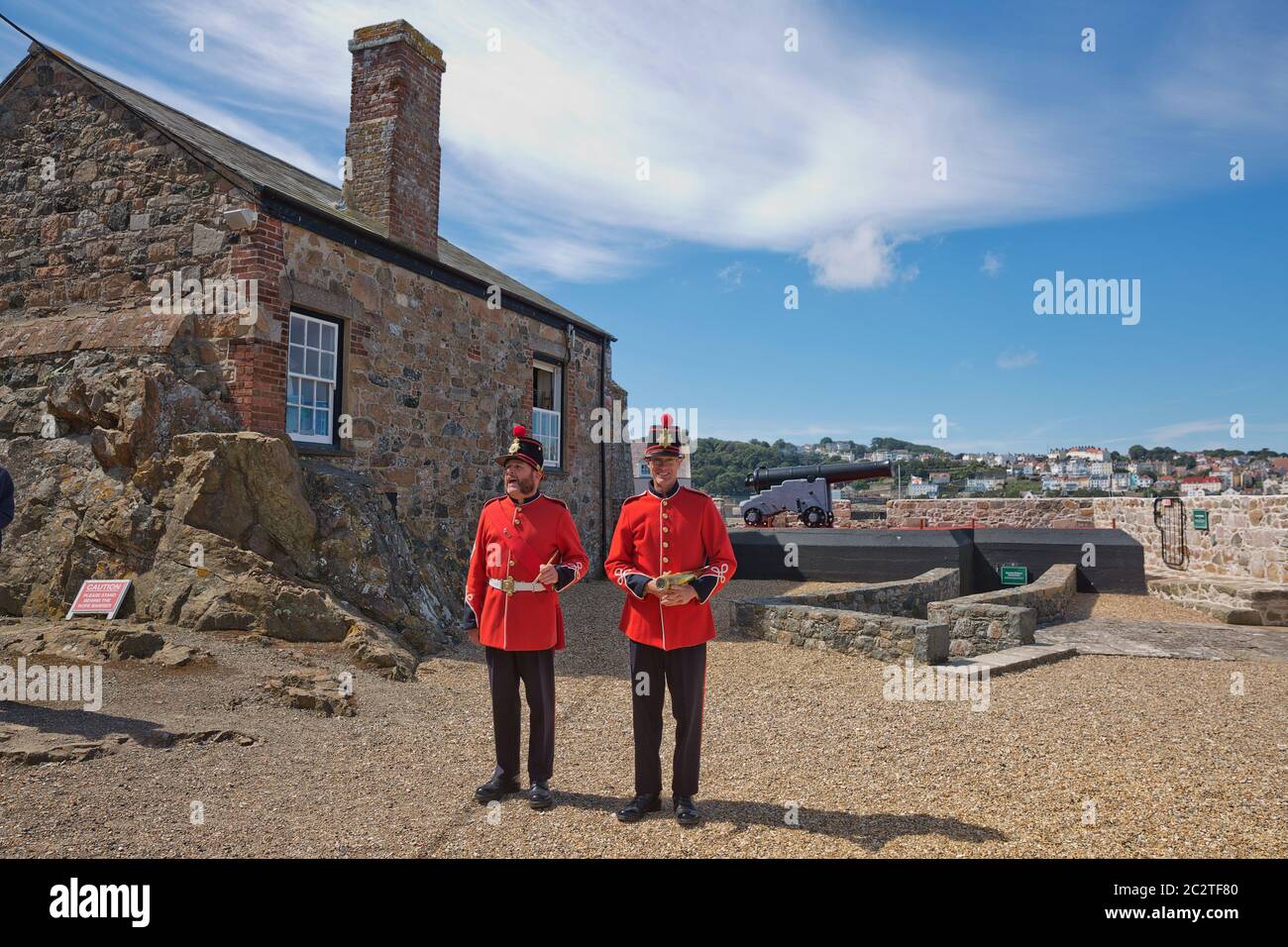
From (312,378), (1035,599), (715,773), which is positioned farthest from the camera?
(1035,599)

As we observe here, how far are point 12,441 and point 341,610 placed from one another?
4.17 m

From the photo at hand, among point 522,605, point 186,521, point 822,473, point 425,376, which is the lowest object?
point 522,605

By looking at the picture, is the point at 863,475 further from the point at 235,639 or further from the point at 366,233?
the point at 235,639

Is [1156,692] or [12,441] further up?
[12,441]

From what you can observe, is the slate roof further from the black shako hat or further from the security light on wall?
the black shako hat

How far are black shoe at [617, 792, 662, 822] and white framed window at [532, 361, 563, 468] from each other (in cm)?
1000

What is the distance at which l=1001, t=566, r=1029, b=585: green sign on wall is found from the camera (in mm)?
13609

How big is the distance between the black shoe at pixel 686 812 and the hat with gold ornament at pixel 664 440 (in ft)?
5.51

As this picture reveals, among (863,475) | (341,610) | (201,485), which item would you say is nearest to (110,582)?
(201,485)

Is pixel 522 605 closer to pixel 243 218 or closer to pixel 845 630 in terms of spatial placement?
pixel 845 630

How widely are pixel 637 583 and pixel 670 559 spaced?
212mm

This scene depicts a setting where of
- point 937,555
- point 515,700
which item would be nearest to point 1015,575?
point 937,555

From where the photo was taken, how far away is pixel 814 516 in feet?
58.5

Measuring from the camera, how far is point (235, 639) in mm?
6043
